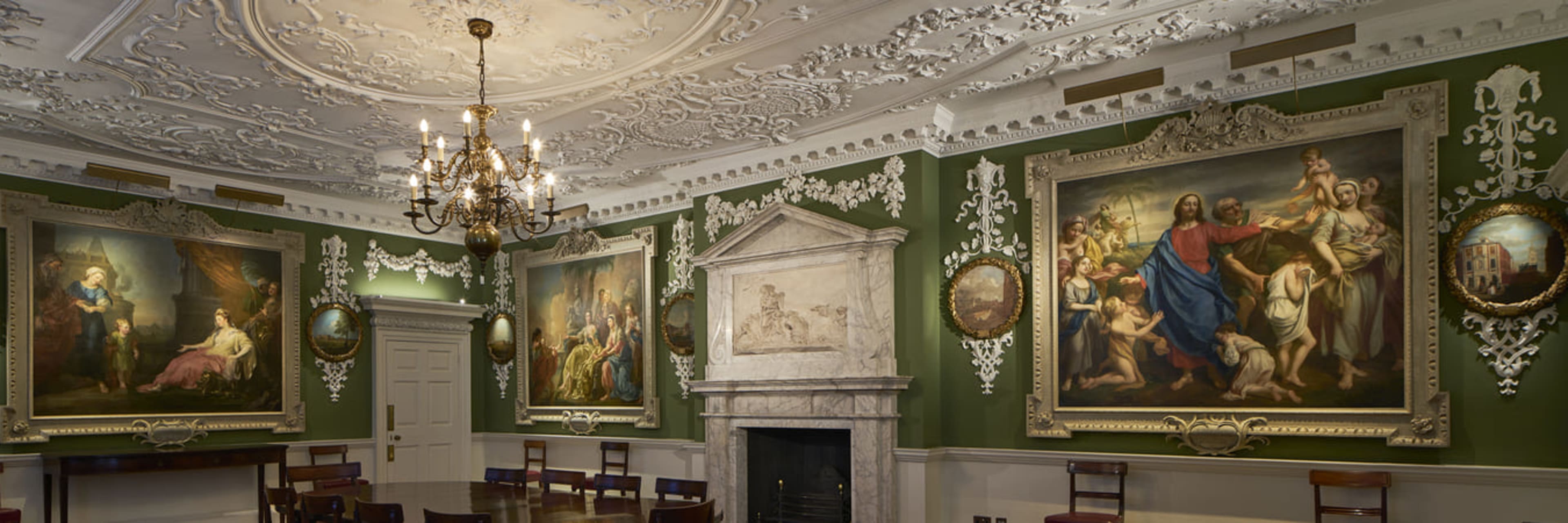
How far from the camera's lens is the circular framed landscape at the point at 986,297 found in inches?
A: 301

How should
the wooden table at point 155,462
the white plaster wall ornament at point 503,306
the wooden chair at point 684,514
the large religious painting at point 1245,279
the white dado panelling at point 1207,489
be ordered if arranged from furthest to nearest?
the white plaster wall ornament at point 503,306
the wooden table at point 155,462
the large religious painting at point 1245,279
the white dado panelling at point 1207,489
the wooden chair at point 684,514

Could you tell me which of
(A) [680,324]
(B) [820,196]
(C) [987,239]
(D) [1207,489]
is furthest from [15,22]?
(D) [1207,489]

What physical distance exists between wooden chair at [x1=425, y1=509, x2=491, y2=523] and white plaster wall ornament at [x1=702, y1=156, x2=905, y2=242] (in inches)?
171

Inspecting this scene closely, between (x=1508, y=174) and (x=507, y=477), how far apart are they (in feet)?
22.8

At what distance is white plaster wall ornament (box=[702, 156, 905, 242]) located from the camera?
8133mm

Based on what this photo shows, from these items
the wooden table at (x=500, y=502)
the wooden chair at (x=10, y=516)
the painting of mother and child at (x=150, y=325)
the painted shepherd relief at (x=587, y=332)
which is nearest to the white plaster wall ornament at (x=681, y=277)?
the painted shepherd relief at (x=587, y=332)

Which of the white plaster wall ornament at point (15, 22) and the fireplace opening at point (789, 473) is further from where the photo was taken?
the fireplace opening at point (789, 473)

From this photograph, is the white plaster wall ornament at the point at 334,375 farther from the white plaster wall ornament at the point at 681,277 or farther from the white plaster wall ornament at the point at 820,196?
the white plaster wall ornament at the point at 820,196

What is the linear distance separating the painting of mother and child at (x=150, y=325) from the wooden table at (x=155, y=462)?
516 mm

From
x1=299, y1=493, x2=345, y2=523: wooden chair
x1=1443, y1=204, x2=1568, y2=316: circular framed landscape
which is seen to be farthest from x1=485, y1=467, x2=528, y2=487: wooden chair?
x1=1443, y1=204, x2=1568, y2=316: circular framed landscape

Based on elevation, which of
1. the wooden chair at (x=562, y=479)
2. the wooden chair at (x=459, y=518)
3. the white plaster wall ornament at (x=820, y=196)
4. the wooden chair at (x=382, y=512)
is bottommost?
the wooden chair at (x=562, y=479)

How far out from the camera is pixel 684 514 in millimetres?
4828

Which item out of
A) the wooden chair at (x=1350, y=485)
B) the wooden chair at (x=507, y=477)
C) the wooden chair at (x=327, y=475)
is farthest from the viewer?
the wooden chair at (x=327, y=475)

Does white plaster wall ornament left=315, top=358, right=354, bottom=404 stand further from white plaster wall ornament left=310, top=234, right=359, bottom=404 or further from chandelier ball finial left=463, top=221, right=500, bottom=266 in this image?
chandelier ball finial left=463, top=221, right=500, bottom=266
